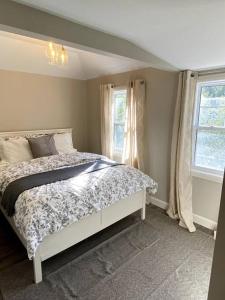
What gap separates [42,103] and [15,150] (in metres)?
1.07

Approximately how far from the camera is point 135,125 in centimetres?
323

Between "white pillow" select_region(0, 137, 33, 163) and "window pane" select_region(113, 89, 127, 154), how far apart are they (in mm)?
1542

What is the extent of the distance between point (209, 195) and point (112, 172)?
1306 mm

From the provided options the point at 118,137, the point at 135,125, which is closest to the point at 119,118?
the point at 118,137

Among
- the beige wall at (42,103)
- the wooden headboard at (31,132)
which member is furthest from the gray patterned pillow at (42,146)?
the beige wall at (42,103)

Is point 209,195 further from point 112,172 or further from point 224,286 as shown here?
point 224,286

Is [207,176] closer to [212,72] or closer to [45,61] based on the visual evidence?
[212,72]

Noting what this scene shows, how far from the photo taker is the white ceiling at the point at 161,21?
4.32 ft

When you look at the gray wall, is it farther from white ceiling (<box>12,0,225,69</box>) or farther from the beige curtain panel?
white ceiling (<box>12,0,225,69</box>)

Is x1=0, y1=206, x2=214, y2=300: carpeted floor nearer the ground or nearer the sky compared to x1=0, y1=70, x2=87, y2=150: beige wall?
nearer the ground

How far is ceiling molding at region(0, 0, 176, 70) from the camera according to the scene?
1252mm

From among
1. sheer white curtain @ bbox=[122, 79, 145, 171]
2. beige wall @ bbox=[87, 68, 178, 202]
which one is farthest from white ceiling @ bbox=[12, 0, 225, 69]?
sheer white curtain @ bbox=[122, 79, 145, 171]

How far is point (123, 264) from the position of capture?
2.01 metres

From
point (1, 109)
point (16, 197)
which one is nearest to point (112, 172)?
point (16, 197)
